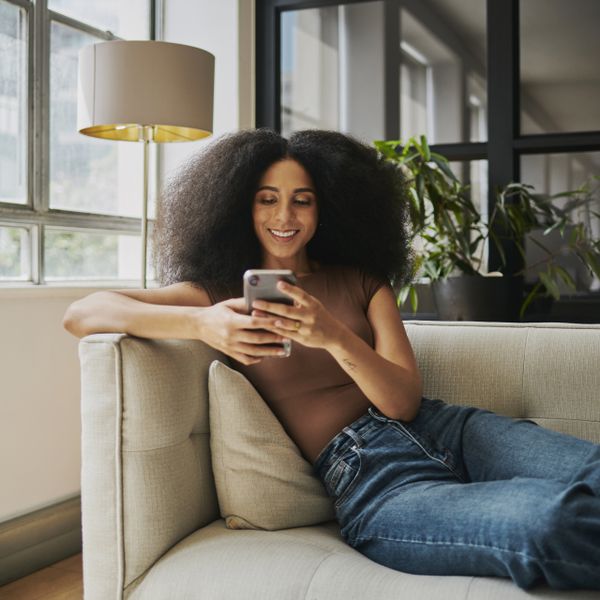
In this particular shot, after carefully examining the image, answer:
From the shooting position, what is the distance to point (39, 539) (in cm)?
247

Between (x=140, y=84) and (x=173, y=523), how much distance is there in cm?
136

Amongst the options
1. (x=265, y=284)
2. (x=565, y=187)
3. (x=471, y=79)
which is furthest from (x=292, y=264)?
(x=471, y=79)

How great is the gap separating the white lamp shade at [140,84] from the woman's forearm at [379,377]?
1.12 metres

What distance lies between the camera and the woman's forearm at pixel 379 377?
4.93 feet

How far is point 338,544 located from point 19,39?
201cm

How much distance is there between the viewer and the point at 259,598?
51.2 inches

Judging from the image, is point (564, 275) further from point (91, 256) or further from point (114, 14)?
point (114, 14)

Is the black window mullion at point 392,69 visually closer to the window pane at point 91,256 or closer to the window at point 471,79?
the window at point 471,79

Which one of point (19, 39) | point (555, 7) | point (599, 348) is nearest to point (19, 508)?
point (19, 39)

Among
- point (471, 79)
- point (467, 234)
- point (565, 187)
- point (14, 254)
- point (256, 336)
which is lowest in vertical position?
point (256, 336)

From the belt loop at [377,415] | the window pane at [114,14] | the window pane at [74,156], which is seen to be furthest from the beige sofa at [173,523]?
the window pane at [114,14]

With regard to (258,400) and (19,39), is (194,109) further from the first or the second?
(258,400)

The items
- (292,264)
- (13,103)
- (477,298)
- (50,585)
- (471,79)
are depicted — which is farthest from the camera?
(471,79)

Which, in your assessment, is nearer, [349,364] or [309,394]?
[349,364]
